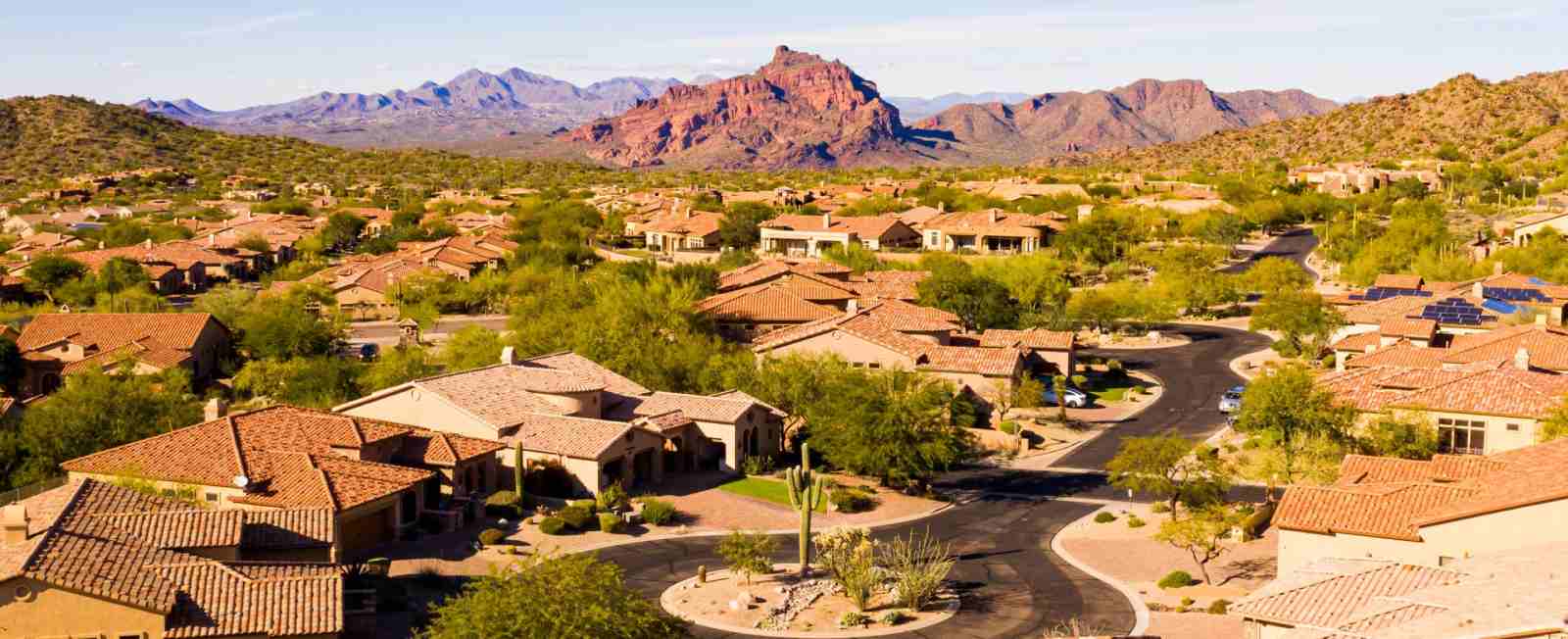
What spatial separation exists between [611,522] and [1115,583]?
49.1 feet

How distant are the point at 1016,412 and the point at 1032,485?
39.4ft

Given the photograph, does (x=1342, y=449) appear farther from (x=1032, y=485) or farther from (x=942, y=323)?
(x=942, y=323)

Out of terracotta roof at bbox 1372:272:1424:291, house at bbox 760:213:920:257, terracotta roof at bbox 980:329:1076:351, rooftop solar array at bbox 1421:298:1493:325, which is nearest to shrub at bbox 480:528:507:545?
terracotta roof at bbox 980:329:1076:351

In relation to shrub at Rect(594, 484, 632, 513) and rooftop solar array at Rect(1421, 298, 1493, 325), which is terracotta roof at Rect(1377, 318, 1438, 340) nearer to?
rooftop solar array at Rect(1421, 298, 1493, 325)

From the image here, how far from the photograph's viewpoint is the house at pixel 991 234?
386 ft

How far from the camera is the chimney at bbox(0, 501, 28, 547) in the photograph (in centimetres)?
2919

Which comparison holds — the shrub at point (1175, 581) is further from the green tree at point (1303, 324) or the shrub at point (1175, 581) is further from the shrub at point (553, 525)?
the green tree at point (1303, 324)

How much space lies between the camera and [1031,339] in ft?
227

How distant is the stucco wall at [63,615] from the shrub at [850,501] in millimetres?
22935

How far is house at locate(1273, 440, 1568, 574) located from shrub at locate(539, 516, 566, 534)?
66.5 ft

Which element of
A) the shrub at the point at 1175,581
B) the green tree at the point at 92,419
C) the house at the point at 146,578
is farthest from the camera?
the green tree at the point at 92,419

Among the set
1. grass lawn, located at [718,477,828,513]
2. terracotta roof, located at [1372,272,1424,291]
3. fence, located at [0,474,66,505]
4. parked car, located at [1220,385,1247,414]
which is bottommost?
grass lawn, located at [718,477,828,513]

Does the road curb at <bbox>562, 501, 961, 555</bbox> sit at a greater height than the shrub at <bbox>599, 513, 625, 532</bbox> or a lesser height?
lesser

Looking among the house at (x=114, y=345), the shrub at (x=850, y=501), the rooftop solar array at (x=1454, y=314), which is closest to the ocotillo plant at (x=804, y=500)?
the shrub at (x=850, y=501)
